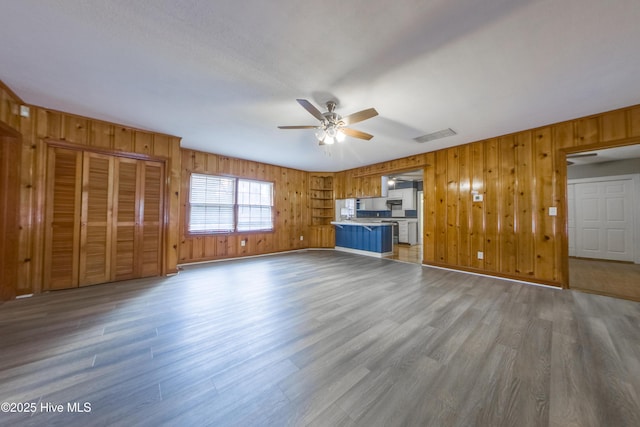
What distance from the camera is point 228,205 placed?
5469 millimetres

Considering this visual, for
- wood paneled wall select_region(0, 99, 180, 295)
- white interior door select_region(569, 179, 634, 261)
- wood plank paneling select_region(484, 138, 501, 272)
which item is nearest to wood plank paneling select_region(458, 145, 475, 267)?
wood plank paneling select_region(484, 138, 501, 272)

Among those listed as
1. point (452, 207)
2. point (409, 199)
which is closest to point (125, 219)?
point (452, 207)

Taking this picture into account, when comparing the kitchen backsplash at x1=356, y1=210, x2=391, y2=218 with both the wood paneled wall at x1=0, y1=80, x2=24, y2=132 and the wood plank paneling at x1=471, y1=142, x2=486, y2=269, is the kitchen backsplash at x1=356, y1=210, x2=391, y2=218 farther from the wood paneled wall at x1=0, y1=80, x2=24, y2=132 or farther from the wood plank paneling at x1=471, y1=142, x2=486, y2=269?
the wood paneled wall at x1=0, y1=80, x2=24, y2=132

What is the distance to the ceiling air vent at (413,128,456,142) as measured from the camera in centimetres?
364

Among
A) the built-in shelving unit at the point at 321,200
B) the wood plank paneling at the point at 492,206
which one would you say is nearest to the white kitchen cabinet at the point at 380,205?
the built-in shelving unit at the point at 321,200

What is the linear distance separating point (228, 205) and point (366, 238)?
12.3ft

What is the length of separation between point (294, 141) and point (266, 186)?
2.38 meters

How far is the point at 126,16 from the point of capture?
1.61 metres

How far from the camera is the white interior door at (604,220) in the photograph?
496 cm

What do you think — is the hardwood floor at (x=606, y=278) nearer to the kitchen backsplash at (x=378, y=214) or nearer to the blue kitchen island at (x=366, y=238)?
the blue kitchen island at (x=366, y=238)

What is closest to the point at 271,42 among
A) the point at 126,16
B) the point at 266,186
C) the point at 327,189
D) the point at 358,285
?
the point at 126,16

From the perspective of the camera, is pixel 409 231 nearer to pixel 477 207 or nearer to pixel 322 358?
pixel 477 207

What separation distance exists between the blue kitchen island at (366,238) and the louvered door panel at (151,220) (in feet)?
14.4

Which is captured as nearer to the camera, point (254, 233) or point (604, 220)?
point (604, 220)
